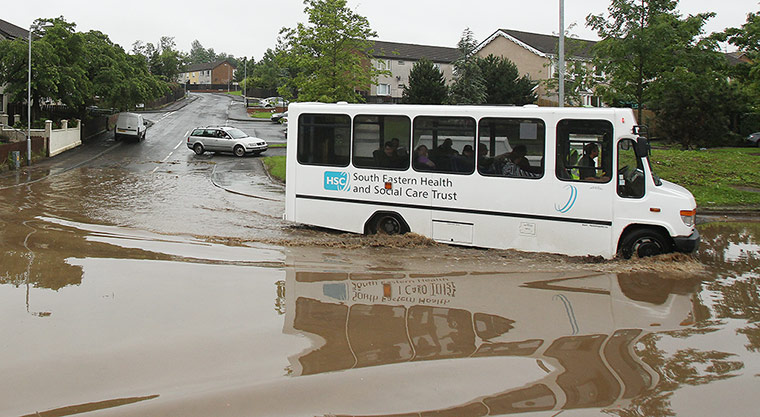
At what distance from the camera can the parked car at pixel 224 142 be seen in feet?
116

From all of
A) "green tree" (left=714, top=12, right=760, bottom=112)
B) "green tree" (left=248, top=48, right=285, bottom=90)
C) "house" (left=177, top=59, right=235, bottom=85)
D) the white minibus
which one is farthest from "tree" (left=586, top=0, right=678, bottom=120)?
"house" (left=177, top=59, right=235, bottom=85)

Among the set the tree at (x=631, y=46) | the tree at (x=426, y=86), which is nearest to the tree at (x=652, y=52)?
the tree at (x=631, y=46)

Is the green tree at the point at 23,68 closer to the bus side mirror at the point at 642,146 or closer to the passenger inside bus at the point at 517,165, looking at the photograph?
the passenger inside bus at the point at 517,165

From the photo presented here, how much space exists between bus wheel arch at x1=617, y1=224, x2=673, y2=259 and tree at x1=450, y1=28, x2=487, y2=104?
1416 inches

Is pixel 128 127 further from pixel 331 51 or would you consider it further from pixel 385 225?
pixel 385 225

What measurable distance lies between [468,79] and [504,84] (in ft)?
11.5

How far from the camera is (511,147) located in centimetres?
1129

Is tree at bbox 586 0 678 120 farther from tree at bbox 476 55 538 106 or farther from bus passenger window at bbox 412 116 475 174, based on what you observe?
tree at bbox 476 55 538 106

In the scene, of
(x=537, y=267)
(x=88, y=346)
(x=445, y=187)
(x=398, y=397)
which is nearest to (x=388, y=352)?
(x=398, y=397)

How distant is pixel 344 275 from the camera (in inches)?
390

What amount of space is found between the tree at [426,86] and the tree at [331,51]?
1953 cm

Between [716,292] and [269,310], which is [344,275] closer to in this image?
[269,310]

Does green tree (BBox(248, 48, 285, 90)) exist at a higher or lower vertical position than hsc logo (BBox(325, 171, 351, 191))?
higher

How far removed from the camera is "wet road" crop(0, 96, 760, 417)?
5359mm
